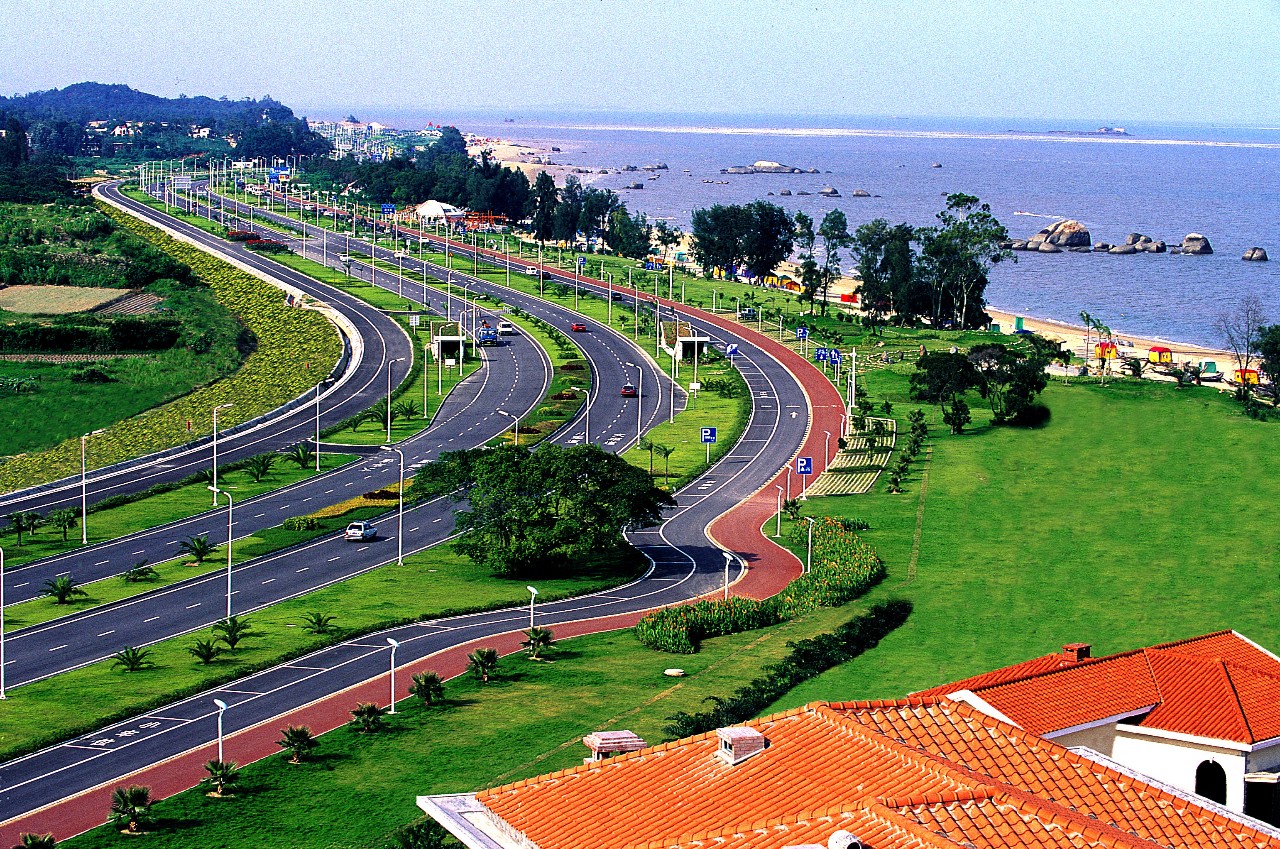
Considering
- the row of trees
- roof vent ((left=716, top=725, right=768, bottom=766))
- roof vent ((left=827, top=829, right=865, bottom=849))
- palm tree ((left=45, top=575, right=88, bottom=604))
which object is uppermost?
roof vent ((left=827, top=829, right=865, bottom=849))

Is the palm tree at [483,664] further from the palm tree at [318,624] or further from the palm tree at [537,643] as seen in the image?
the palm tree at [318,624]

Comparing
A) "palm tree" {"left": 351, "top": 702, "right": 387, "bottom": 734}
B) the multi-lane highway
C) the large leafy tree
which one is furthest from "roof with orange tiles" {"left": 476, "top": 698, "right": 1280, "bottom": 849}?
the large leafy tree

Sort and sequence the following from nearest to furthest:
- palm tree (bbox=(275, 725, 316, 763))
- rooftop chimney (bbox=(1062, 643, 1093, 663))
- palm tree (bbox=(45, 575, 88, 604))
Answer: rooftop chimney (bbox=(1062, 643, 1093, 663)) < palm tree (bbox=(275, 725, 316, 763)) < palm tree (bbox=(45, 575, 88, 604))

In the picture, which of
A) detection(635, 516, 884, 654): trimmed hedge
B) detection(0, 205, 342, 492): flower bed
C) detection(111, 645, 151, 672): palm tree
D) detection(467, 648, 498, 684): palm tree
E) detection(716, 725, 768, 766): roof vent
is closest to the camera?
detection(716, 725, 768, 766): roof vent

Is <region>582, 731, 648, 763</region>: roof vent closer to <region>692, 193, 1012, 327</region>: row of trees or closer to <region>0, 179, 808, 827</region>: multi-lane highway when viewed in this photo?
<region>0, 179, 808, 827</region>: multi-lane highway

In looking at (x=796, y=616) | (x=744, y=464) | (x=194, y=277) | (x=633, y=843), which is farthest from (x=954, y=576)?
(x=194, y=277)

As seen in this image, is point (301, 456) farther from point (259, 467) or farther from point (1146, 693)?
point (1146, 693)

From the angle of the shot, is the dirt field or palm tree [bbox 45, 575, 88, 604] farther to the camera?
the dirt field

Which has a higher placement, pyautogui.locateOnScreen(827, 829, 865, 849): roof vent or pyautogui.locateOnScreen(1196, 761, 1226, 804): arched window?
pyautogui.locateOnScreen(827, 829, 865, 849): roof vent
